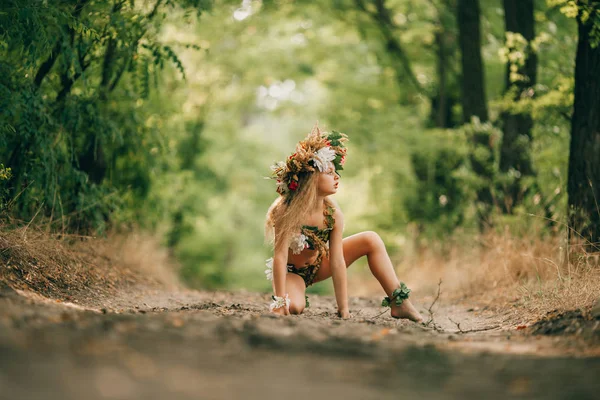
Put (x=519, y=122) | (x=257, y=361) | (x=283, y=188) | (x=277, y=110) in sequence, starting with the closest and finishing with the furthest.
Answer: (x=257, y=361), (x=283, y=188), (x=519, y=122), (x=277, y=110)

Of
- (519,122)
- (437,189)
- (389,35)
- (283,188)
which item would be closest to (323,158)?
(283,188)

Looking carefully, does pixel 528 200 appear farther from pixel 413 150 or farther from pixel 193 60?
pixel 193 60

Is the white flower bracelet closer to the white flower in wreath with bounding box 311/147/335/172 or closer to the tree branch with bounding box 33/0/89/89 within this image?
the white flower in wreath with bounding box 311/147/335/172

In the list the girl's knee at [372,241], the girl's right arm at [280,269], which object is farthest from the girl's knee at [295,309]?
the girl's knee at [372,241]

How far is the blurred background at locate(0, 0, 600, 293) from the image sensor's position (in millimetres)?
6652

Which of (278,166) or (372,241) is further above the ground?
(278,166)

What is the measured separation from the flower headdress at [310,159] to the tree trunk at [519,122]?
14.9 ft

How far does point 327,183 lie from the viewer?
5074mm

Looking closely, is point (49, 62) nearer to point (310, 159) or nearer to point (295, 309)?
point (310, 159)

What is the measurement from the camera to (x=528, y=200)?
339 inches

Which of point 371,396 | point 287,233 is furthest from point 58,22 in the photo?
point 371,396

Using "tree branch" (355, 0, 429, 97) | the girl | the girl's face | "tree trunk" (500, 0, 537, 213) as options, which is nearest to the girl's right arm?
the girl

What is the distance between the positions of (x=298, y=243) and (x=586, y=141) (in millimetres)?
3350

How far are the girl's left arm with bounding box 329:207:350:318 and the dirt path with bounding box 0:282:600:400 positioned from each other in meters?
1.28
